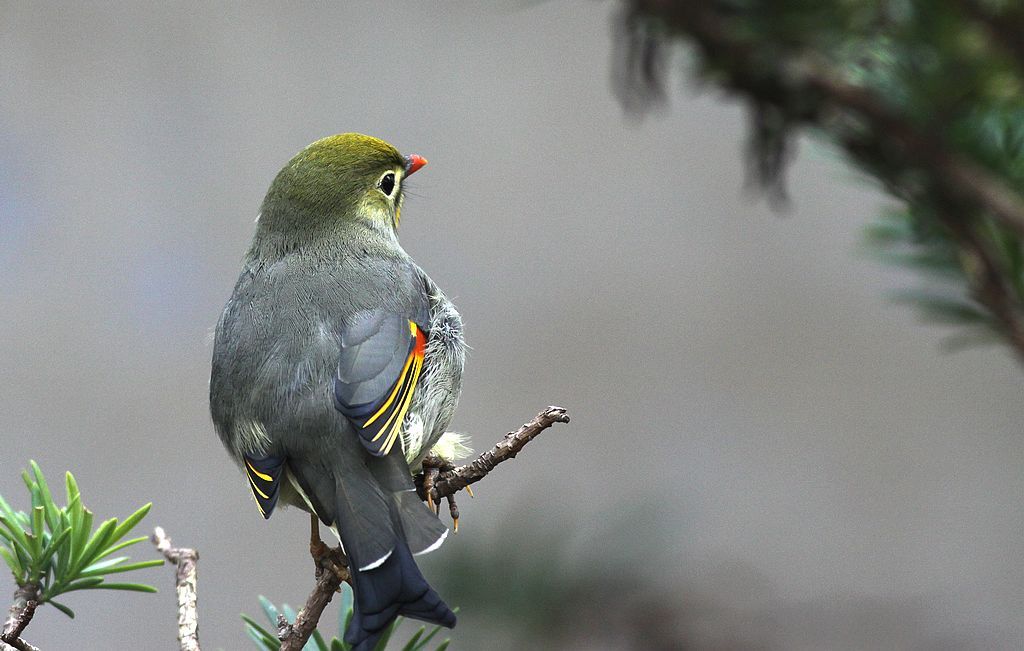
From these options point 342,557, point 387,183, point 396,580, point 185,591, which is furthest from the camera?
point 387,183

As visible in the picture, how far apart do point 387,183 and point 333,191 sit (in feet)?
0.47

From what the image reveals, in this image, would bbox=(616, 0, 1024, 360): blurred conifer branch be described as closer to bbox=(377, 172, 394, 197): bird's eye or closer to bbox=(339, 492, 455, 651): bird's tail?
bbox=(339, 492, 455, 651): bird's tail

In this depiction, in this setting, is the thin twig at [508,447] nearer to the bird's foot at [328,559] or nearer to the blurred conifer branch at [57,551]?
the bird's foot at [328,559]

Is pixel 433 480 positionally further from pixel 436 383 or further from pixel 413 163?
pixel 413 163

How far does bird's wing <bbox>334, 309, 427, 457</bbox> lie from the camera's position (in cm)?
139

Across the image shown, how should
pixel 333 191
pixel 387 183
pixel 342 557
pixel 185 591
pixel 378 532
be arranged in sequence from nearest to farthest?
pixel 185 591 < pixel 378 532 < pixel 342 557 < pixel 333 191 < pixel 387 183

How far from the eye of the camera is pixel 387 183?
1890mm

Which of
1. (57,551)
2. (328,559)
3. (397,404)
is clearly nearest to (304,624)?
(57,551)

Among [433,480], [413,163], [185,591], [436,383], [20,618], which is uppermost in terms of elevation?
[413,163]

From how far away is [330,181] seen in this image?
178 cm

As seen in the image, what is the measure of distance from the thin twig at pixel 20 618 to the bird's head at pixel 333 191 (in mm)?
875

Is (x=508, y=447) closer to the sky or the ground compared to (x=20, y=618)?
closer to the sky

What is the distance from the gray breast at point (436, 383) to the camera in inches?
59.1

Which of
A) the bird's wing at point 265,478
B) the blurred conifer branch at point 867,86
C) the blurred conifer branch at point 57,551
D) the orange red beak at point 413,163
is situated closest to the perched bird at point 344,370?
the bird's wing at point 265,478
